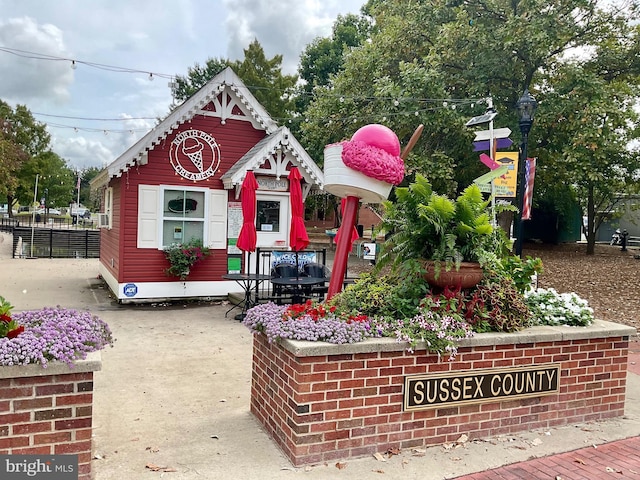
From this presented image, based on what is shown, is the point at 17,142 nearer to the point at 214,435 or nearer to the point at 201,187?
the point at 201,187

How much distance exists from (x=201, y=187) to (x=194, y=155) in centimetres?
67

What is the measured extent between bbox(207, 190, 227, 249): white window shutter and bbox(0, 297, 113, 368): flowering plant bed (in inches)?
272

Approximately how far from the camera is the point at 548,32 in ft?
35.6

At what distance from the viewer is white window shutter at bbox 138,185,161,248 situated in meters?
9.73

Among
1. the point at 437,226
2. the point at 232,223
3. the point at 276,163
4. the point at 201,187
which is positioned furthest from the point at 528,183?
the point at 201,187

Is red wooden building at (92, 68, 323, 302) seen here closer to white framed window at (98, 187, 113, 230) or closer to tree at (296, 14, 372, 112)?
white framed window at (98, 187, 113, 230)

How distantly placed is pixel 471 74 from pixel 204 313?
8460 millimetres

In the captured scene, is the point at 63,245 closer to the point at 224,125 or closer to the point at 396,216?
the point at 224,125

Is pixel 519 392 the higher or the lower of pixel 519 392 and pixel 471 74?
the lower

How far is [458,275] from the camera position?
390 centimetres

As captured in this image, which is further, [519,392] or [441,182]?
[441,182]

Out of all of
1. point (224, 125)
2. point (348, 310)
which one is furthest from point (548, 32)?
point (348, 310)

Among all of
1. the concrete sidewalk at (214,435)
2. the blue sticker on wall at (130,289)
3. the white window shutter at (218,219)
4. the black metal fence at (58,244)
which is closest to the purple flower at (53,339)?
the concrete sidewalk at (214,435)

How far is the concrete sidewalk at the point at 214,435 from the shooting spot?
10.7 ft
